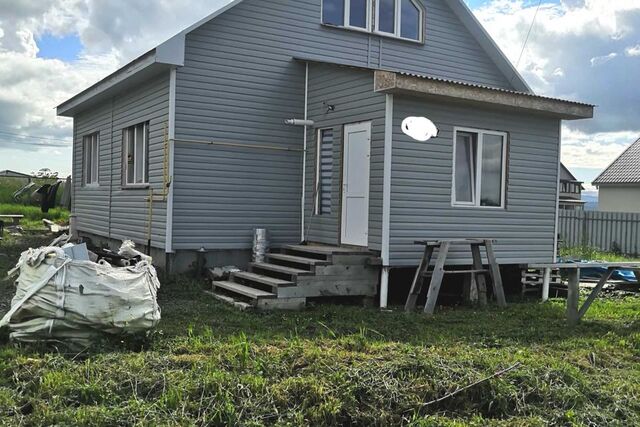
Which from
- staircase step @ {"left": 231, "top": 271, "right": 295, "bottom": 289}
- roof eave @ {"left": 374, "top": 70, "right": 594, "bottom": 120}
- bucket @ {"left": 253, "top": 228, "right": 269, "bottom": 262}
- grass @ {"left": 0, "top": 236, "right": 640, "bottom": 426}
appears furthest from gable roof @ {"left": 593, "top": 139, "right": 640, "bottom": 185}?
grass @ {"left": 0, "top": 236, "right": 640, "bottom": 426}

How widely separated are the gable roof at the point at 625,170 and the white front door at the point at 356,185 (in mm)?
21971

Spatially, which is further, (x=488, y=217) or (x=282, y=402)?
(x=488, y=217)

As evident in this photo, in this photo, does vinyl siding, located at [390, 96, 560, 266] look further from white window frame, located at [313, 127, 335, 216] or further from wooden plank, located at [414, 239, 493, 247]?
white window frame, located at [313, 127, 335, 216]

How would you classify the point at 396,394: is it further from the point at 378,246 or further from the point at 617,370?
the point at 378,246

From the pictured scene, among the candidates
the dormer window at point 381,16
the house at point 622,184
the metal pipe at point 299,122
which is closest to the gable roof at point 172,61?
the dormer window at point 381,16

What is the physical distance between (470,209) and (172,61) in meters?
5.18

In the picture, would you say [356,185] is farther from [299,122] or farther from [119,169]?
[119,169]

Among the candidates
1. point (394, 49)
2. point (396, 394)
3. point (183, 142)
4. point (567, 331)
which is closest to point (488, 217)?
point (567, 331)

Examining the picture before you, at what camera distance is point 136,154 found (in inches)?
491

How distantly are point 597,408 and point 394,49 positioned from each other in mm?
9146

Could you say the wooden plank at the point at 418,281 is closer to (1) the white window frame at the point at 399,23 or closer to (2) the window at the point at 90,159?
(1) the white window frame at the point at 399,23

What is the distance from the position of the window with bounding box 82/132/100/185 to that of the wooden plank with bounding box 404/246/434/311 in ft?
29.4

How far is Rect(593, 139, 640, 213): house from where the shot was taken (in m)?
28.5

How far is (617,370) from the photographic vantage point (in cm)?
608
